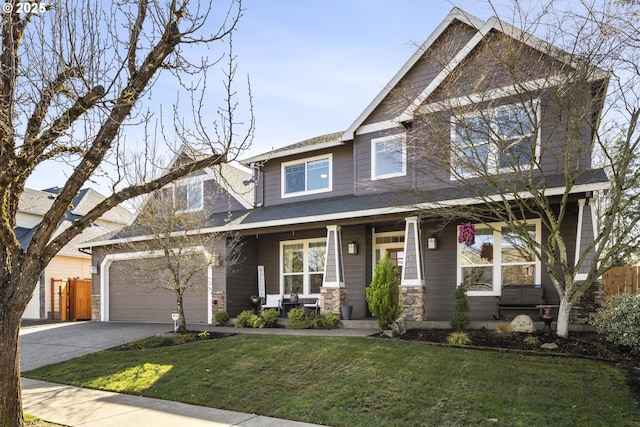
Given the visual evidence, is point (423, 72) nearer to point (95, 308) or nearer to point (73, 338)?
point (73, 338)

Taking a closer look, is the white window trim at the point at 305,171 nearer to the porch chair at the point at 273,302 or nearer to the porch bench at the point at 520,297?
the porch chair at the point at 273,302

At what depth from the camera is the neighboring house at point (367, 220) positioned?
35.2 ft

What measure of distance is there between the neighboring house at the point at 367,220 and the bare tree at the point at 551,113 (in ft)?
0.43

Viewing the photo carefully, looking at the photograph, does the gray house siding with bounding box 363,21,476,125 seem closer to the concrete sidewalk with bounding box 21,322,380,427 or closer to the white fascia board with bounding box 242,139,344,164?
the white fascia board with bounding box 242,139,344,164

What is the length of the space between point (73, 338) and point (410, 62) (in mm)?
12150

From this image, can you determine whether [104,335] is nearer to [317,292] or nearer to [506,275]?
[317,292]

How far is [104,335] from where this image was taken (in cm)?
1327

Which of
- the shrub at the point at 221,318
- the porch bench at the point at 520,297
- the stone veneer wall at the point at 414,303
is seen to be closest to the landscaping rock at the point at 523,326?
the porch bench at the point at 520,297

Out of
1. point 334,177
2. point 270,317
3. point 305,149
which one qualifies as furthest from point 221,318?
point 305,149

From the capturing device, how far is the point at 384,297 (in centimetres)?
Result: 1054

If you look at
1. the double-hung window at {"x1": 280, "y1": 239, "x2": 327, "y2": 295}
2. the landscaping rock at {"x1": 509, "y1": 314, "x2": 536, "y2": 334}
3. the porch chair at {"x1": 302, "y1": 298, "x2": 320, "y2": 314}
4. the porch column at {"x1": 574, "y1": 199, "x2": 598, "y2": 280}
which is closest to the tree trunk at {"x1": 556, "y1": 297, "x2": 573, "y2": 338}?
the landscaping rock at {"x1": 509, "y1": 314, "x2": 536, "y2": 334}

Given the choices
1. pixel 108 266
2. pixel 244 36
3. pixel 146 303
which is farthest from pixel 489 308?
pixel 108 266

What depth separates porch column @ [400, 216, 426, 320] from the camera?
11297mm

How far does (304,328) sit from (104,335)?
586 cm
